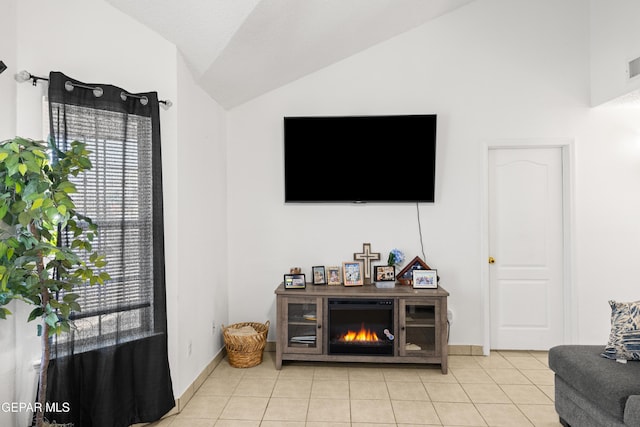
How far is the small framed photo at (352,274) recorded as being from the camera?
3734 millimetres

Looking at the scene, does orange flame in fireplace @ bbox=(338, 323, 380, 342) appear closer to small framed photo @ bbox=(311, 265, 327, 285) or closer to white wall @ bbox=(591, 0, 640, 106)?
small framed photo @ bbox=(311, 265, 327, 285)

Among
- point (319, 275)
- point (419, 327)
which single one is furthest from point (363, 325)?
point (319, 275)

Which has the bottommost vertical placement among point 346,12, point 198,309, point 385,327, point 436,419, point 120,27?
point 436,419

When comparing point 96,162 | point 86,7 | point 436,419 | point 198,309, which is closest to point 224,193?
point 198,309

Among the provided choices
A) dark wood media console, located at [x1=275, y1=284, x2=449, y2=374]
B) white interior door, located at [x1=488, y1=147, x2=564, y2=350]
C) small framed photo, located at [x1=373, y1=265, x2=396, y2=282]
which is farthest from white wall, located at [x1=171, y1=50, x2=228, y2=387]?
white interior door, located at [x1=488, y1=147, x2=564, y2=350]

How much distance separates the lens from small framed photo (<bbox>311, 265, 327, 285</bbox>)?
3.79 meters

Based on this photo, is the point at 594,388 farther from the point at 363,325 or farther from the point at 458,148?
the point at 458,148

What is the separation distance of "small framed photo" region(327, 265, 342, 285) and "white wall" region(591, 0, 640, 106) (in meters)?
2.91

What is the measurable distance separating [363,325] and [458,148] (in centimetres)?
192

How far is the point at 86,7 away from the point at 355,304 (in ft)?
9.49

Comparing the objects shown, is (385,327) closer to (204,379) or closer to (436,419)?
(436,419)

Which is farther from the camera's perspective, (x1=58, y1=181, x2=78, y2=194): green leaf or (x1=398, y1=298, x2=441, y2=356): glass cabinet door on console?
(x1=398, y1=298, x2=441, y2=356): glass cabinet door on console

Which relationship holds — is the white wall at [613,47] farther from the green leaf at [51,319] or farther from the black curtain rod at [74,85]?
the green leaf at [51,319]

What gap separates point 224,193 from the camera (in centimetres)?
391
